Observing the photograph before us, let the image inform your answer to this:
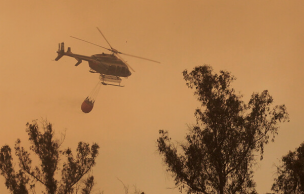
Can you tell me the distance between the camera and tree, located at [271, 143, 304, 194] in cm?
2964

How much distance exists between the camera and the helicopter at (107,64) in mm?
47594

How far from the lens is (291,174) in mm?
30031

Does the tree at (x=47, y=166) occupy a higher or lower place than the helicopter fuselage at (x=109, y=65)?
lower

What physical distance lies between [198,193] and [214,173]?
4.38ft

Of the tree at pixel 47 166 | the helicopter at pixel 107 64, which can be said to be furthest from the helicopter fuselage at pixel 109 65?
the tree at pixel 47 166

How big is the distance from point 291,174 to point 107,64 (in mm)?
22742

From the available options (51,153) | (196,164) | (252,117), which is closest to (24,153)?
(51,153)

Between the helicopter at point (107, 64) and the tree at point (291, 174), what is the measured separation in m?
20.6

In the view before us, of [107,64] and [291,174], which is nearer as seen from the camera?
[291,174]

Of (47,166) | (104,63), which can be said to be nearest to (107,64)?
(104,63)

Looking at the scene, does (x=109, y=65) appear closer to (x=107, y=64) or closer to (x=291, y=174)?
(x=107, y=64)

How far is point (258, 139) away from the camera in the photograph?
100 feet

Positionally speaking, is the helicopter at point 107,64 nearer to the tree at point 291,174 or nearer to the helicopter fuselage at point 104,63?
the helicopter fuselage at point 104,63

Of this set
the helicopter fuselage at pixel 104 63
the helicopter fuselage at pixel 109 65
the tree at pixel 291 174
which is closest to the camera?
the tree at pixel 291 174
